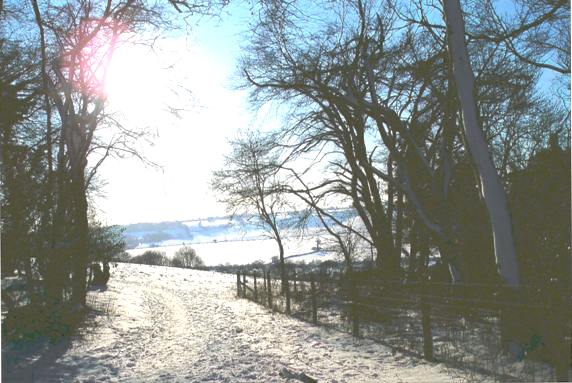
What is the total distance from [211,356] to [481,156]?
617 centimetres

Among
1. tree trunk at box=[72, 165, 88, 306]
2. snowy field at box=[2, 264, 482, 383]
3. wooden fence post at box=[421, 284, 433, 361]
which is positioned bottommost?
snowy field at box=[2, 264, 482, 383]

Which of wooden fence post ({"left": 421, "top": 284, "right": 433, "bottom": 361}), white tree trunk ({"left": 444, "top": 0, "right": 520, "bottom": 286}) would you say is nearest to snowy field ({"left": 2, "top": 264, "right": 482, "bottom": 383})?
wooden fence post ({"left": 421, "top": 284, "right": 433, "bottom": 361})

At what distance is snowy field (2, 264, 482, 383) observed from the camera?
6.64 m

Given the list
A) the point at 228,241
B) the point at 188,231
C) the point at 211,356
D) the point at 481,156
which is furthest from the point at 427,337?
the point at 188,231

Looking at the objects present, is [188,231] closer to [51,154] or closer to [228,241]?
[228,241]

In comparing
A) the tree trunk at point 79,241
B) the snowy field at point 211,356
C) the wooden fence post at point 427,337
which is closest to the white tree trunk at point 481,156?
the wooden fence post at point 427,337

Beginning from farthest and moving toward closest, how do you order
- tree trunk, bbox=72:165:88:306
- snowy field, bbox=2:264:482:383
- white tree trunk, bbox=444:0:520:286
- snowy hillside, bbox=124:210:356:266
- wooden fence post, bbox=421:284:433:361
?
snowy hillside, bbox=124:210:356:266 < tree trunk, bbox=72:165:88:306 < wooden fence post, bbox=421:284:433:361 < snowy field, bbox=2:264:482:383 < white tree trunk, bbox=444:0:520:286

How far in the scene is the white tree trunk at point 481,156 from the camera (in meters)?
6.41

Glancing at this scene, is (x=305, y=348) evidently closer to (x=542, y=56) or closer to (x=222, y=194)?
(x=542, y=56)

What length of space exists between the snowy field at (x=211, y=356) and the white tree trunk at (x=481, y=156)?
196 cm

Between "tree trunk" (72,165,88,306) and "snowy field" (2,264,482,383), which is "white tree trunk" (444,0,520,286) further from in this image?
"tree trunk" (72,165,88,306)

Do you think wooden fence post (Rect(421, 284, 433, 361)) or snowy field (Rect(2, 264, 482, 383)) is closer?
snowy field (Rect(2, 264, 482, 383))

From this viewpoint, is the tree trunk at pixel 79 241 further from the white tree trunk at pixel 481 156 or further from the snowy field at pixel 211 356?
the white tree trunk at pixel 481 156

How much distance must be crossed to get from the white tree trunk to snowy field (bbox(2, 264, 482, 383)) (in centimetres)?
196
